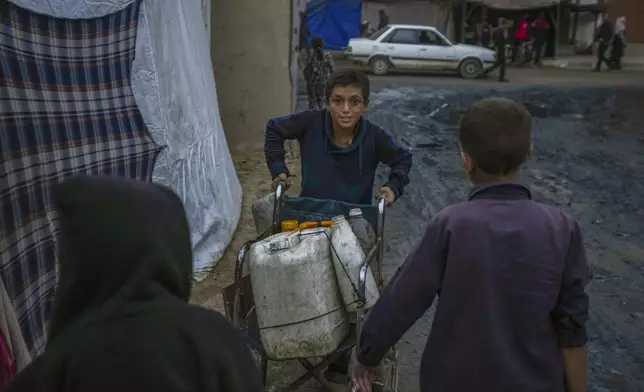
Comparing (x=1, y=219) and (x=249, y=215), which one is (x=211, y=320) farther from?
(x=249, y=215)

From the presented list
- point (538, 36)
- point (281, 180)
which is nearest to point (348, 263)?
point (281, 180)

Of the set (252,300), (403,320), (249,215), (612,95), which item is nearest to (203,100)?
(249,215)

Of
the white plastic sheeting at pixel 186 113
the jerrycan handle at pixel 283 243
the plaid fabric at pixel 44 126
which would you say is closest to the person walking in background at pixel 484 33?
the white plastic sheeting at pixel 186 113

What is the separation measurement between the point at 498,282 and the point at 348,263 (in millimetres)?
1008

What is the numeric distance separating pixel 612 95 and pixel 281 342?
1852cm

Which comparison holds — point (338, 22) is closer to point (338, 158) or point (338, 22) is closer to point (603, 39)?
point (603, 39)

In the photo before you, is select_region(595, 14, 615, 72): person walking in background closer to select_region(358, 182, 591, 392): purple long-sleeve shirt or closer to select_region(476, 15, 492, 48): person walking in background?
select_region(476, 15, 492, 48): person walking in background

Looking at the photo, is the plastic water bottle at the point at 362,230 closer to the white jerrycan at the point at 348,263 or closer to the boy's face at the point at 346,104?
the white jerrycan at the point at 348,263

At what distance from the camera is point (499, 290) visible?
7.43 ft

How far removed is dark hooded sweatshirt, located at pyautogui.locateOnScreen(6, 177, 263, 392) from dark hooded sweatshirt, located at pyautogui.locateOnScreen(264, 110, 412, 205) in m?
2.27

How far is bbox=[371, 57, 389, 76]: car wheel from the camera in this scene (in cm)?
2459

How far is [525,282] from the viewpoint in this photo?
225 centimetres

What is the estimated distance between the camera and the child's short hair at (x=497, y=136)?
229 cm

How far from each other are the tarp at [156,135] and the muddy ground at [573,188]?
1.67 ft
